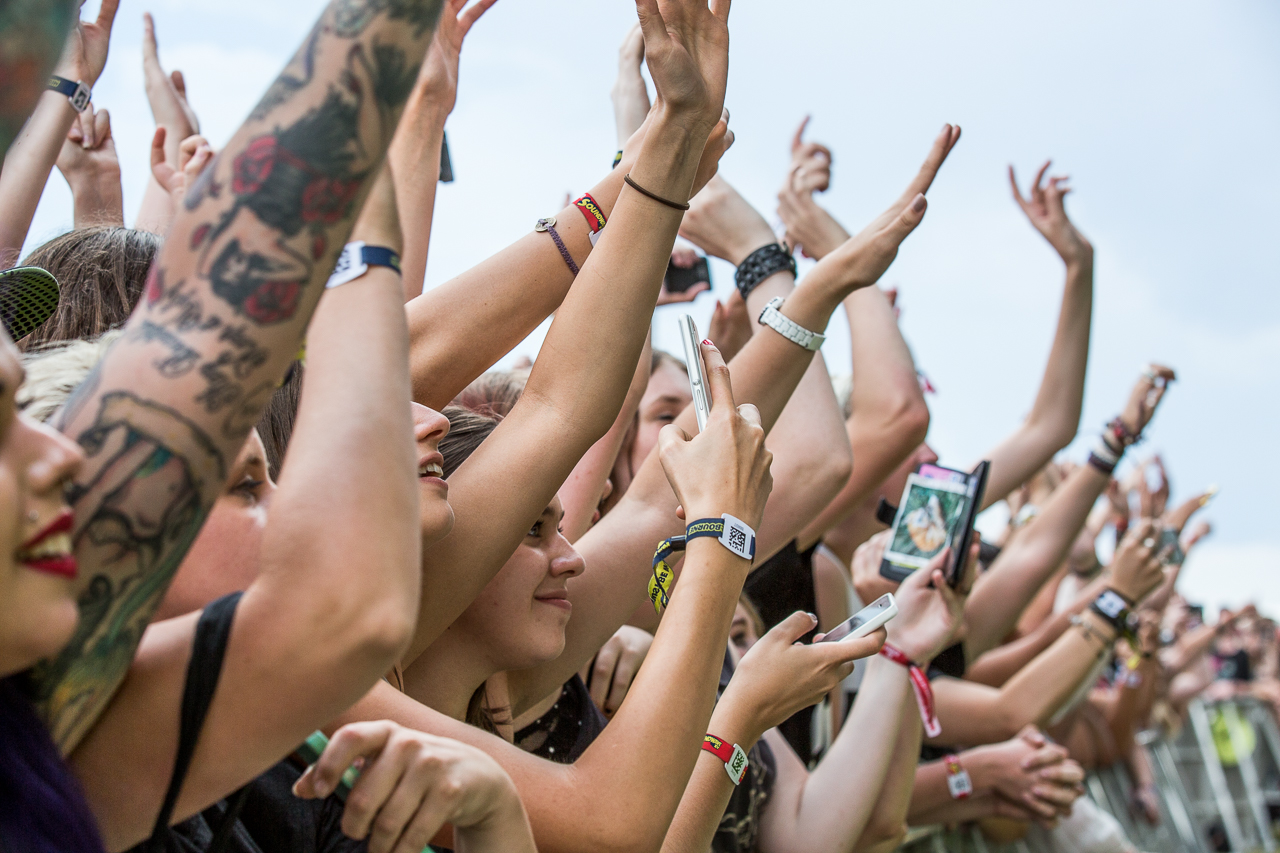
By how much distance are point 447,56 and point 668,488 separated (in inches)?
40.1

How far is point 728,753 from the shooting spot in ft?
6.27

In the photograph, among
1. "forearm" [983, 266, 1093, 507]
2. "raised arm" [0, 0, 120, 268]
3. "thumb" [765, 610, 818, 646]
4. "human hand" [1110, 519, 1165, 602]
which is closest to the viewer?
"thumb" [765, 610, 818, 646]

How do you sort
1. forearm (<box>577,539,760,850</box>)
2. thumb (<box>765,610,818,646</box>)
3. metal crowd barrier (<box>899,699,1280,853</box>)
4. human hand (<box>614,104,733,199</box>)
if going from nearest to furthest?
forearm (<box>577,539,760,850</box>)
thumb (<box>765,610,818,646</box>)
human hand (<box>614,104,733,199</box>)
metal crowd barrier (<box>899,699,1280,853</box>)

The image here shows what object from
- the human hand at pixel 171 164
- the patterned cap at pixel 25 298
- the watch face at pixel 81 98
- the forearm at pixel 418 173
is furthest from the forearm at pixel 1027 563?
the patterned cap at pixel 25 298

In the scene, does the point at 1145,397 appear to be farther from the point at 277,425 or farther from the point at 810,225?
the point at 277,425

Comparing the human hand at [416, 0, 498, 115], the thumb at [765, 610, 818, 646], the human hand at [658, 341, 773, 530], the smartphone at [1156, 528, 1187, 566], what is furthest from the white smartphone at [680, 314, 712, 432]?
the smartphone at [1156, 528, 1187, 566]

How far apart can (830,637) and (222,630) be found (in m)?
1.34

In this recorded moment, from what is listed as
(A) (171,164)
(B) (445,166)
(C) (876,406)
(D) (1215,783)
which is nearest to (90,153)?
(A) (171,164)

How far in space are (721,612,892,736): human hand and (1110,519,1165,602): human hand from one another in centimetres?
291

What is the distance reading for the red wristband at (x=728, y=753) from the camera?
190 centimetres

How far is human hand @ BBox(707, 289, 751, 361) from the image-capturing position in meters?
3.49

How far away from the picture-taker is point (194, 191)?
1.06 m

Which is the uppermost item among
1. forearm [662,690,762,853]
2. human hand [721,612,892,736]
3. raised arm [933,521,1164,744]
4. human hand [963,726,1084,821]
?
human hand [721,612,892,736]

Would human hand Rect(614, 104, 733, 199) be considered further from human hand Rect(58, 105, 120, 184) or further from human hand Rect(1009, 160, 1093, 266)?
human hand Rect(1009, 160, 1093, 266)
